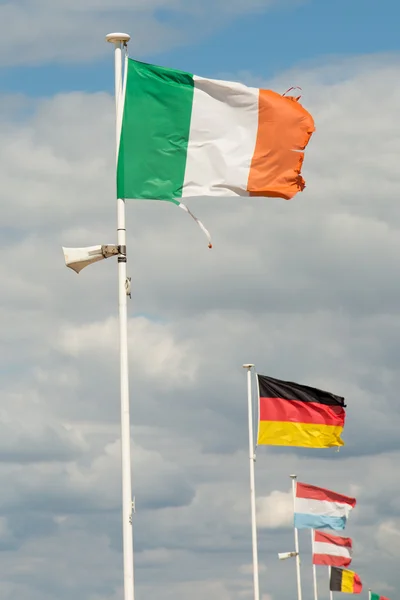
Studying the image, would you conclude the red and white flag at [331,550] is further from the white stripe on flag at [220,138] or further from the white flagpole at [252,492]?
the white stripe on flag at [220,138]

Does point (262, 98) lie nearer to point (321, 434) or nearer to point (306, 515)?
point (321, 434)

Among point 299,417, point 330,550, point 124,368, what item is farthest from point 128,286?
point 330,550

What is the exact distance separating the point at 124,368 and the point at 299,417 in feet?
80.8

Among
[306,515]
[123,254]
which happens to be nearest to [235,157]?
[123,254]

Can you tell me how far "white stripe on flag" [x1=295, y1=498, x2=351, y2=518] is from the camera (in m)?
65.3

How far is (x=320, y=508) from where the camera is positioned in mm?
65500

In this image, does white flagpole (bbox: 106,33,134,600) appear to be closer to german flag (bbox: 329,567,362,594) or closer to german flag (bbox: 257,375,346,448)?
german flag (bbox: 257,375,346,448)

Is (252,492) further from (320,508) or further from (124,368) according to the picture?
(124,368)

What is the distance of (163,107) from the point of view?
22938 mm

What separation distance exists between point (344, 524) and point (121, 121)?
147ft

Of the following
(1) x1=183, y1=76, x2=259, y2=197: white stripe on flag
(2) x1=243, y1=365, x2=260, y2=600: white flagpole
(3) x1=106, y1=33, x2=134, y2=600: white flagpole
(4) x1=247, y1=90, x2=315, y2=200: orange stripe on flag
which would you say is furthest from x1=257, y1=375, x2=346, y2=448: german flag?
(3) x1=106, y1=33, x2=134, y2=600: white flagpole

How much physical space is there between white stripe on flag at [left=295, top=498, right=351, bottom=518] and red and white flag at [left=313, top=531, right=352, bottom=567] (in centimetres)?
1000

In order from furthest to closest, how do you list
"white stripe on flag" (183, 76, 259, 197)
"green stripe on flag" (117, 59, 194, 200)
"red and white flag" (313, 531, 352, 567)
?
"red and white flag" (313, 531, 352, 567)
"white stripe on flag" (183, 76, 259, 197)
"green stripe on flag" (117, 59, 194, 200)

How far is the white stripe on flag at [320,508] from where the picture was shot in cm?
6531
